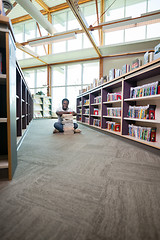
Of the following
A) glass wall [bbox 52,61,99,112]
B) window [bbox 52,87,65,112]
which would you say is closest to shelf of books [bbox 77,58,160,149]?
glass wall [bbox 52,61,99,112]

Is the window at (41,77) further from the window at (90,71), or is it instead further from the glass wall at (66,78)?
the window at (90,71)

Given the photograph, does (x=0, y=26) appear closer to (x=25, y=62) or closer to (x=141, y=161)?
(x=141, y=161)

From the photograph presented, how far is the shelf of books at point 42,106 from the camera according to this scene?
29.2 ft

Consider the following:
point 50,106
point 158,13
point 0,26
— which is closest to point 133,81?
point 0,26

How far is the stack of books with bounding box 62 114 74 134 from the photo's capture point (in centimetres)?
354

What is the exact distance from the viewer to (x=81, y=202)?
857 millimetres

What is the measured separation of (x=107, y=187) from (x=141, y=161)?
31.7 inches

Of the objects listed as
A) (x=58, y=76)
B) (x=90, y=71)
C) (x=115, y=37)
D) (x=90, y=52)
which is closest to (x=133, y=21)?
(x=115, y=37)

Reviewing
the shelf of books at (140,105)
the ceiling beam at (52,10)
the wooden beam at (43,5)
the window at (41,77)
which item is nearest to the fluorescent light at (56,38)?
the shelf of books at (140,105)

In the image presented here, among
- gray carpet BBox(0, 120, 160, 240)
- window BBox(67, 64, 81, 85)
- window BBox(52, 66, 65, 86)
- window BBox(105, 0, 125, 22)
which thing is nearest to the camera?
gray carpet BBox(0, 120, 160, 240)

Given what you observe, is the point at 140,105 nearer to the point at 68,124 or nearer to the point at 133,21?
the point at 68,124

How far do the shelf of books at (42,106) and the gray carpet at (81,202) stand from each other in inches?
312

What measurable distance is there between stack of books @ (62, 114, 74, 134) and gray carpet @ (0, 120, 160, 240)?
6.84 ft

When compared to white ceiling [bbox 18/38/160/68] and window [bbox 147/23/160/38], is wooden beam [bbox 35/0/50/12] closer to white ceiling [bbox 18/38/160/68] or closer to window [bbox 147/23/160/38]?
white ceiling [bbox 18/38/160/68]
